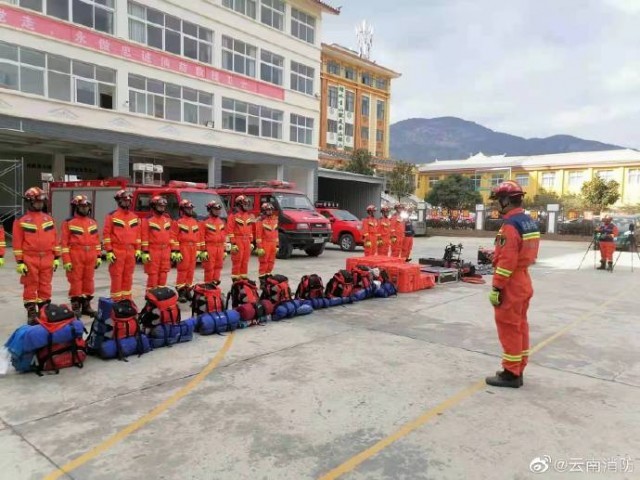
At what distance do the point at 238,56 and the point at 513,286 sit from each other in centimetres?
2371

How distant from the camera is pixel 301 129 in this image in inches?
1145

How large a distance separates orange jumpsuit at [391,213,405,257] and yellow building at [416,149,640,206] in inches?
1836

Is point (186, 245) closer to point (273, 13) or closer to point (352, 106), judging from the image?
point (273, 13)

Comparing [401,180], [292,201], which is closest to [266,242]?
[292,201]

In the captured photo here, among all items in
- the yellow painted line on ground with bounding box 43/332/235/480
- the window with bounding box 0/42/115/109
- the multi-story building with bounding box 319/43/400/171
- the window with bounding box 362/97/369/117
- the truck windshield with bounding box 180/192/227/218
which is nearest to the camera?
the yellow painted line on ground with bounding box 43/332/235/480

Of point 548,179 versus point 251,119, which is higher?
point 251,119

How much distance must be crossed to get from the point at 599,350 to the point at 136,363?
5.59 metres

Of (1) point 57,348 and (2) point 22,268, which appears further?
(2) point 22,268

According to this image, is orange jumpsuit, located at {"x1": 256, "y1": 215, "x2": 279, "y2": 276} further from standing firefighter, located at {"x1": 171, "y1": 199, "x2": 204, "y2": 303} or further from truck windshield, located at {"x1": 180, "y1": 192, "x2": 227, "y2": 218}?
truck windshield, located at {"x1": 180, "y1": 192, "x2": 227, "y2": 218}

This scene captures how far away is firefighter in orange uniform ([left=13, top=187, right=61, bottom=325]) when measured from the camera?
6.27 m

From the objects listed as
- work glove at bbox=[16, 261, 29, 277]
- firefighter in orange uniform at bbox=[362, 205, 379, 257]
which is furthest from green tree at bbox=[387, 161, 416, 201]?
work glove at bbox=[16, 261, 29, 277]

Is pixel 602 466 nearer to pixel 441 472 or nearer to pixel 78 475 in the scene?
pixel 441 472

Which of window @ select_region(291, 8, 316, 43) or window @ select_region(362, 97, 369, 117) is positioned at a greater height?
window @ select_region(362, 97, 369, 117)

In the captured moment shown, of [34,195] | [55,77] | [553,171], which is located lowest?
[34,195]
